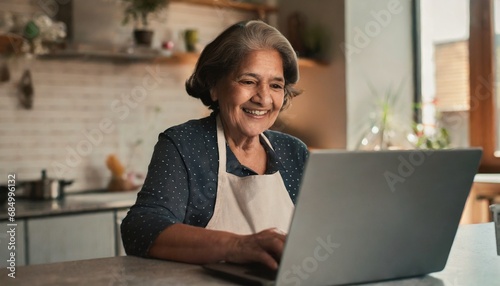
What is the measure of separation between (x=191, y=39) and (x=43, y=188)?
1.40 metres

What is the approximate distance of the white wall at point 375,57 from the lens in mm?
4391

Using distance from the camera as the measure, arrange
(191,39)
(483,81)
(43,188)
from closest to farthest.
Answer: (43,188), (483,81), (191,39)

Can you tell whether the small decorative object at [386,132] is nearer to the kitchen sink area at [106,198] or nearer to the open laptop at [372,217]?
the kitchen sink area at [106,198]

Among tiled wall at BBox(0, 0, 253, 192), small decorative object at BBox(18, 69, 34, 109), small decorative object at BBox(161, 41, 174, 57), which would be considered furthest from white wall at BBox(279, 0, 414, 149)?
small decorative object at BBox(18, 69, 34, 109)

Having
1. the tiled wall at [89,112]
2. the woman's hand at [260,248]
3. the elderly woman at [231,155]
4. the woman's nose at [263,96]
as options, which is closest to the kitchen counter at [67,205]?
the tiled wall at [89,112]

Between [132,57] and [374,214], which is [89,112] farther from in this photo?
[374,214]

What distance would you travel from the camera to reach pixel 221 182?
191cm

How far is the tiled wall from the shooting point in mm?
3781

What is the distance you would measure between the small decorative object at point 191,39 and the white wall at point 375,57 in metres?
1.05

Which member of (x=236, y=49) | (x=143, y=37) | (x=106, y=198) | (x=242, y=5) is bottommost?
(x=106, y=198)

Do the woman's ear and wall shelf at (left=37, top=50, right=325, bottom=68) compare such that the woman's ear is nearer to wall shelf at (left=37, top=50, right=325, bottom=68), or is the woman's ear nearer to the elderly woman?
the elderly woman

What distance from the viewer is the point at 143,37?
3973mm

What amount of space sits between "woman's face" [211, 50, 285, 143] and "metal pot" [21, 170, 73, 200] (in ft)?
6.27

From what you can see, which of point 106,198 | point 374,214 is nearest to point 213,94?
point 374,214
